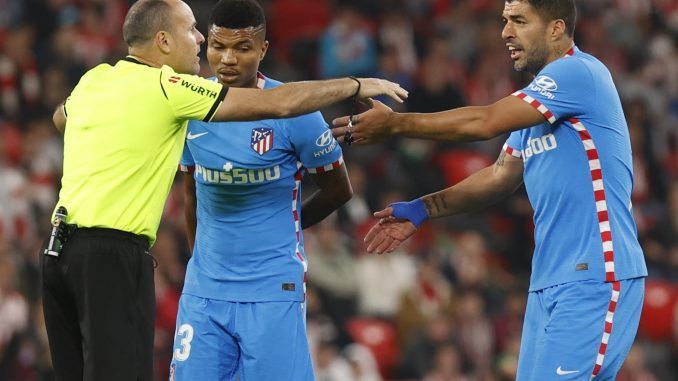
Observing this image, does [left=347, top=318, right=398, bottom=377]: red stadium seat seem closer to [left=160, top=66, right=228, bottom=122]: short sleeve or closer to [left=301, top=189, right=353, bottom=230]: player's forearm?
[left=301, top=189, right=353, bottom=230]: player's forearm

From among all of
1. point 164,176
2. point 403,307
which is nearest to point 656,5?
point 403,307

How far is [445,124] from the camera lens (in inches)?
251

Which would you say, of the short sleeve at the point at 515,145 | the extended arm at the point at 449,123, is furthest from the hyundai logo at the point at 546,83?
the short sleeve at the point at 515,145

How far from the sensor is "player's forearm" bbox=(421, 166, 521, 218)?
7.06 meters

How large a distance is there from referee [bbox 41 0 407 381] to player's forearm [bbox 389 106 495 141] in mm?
371

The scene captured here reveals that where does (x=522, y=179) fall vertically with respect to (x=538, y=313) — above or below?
above

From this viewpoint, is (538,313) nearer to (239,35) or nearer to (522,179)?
(522,179)

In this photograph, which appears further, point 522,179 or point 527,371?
point 522,179

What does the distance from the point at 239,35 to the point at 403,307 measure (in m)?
6.77

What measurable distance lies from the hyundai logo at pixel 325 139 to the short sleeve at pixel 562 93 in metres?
1.16

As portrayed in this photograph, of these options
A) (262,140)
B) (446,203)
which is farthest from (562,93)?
(262,140)

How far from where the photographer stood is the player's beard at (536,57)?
655cm

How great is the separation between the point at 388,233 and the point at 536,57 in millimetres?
1277

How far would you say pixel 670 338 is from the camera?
46.3 ft
